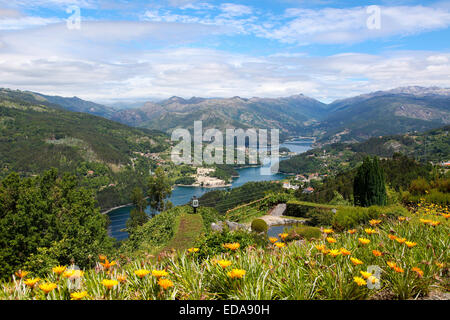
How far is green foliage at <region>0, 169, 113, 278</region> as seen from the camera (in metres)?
11.9

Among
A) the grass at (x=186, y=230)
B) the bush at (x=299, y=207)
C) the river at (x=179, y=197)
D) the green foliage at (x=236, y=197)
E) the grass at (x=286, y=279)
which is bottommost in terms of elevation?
the river at (x=179, y=197)

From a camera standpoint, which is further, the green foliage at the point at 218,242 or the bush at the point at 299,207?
the bush at the point at 299,207

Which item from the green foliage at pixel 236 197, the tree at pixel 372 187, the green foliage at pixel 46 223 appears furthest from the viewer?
the green foliage at pixel 236 197

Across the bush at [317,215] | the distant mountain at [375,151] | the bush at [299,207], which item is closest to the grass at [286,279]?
the bush at [317,215]

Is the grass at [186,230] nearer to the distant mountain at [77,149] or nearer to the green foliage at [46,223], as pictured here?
the green foliage at [46,223]

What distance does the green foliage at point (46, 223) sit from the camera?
11.9m

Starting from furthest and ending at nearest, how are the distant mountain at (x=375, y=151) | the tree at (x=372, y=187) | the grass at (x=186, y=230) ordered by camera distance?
the distant mountain at (x=375, y=151) → the tree at (x=372, y=187) → the grass at (x=186, y=230)

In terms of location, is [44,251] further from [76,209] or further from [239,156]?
[239,156]

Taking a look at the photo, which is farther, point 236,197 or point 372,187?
point 236,197

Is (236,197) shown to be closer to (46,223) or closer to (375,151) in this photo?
(46,223)

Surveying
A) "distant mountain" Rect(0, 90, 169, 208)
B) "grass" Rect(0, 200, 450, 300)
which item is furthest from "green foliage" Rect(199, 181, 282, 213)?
"distant mountain" Rect(0, 90, 169, 208)

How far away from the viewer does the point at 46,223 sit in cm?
1388

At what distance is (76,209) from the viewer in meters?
14.5

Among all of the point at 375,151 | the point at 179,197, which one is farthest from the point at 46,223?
the point at 375,151
